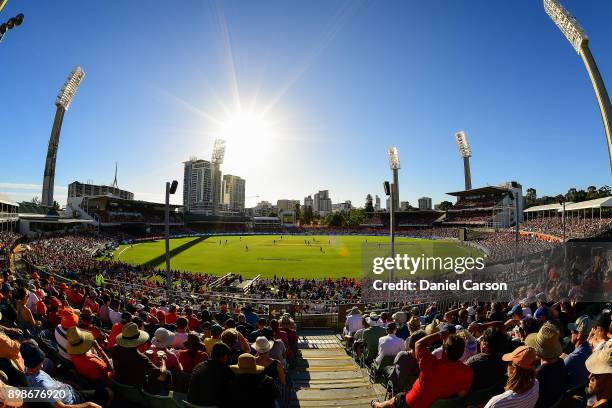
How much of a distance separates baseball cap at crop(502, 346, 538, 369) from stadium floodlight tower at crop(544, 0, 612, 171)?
46.5m

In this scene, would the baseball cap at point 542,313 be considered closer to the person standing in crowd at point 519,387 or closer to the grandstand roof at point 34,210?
the person standing in crowd at point 519,387

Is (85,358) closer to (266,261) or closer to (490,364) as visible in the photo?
(490,364)

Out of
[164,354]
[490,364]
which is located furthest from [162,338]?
[490,364]

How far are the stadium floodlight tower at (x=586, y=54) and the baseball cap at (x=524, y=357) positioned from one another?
1832 inches

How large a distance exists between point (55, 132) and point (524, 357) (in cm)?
8056

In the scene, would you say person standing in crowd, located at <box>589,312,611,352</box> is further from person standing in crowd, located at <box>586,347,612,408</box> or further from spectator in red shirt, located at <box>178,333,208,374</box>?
spectator in red shirt, located at <box>178,333,208,374</box>

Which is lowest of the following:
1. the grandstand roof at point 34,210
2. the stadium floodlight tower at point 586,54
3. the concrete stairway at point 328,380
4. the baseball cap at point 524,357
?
the concrete stairway at point 328,380

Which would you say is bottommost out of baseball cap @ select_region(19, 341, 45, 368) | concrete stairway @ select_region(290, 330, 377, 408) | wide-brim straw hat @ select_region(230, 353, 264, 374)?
concrete stairway @ select_region(290, 330, 377, 408)

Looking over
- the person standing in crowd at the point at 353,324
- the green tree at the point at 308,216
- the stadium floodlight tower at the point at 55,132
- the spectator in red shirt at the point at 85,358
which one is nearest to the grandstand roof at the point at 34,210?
the stadium floodlight tower at the point at 55,132

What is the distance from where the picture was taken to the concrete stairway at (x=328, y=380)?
554 cm

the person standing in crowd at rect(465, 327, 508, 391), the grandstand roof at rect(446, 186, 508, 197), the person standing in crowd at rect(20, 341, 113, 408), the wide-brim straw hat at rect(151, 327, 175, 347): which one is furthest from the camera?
the grandstand roof at rect(446, 186, 508, 197)

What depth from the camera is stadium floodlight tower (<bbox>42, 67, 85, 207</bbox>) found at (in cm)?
6425

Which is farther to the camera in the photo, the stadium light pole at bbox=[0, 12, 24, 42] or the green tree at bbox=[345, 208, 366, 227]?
the green tree at bbox=[345, 208, 366, 227]

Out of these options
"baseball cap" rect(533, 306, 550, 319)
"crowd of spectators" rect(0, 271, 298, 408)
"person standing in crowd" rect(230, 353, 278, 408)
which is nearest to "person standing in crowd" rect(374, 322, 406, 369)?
"crowd of spectators" rect(0, 271, 298, 408)
